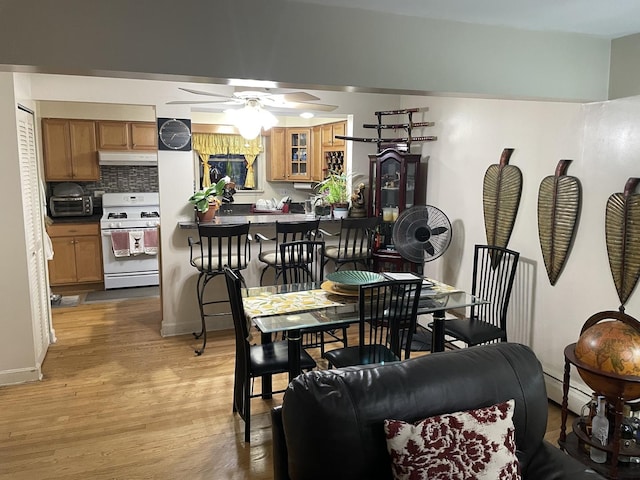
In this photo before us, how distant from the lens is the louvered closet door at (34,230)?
3.50 m

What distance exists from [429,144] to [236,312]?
274cm

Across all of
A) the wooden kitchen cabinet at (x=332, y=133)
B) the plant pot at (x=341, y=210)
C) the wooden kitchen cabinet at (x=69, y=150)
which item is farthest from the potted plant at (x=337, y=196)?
the wooden kitchen cabinet at (x=69, y=150)

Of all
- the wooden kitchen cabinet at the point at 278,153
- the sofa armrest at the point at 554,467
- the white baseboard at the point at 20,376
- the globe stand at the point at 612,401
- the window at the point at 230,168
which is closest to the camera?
the sofa armrest at the point at 554,467

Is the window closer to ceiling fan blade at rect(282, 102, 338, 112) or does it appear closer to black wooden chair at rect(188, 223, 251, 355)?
black wooden chair at rect(188, 223, 251, 355)

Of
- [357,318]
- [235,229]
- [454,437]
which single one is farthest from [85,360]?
[454,437]

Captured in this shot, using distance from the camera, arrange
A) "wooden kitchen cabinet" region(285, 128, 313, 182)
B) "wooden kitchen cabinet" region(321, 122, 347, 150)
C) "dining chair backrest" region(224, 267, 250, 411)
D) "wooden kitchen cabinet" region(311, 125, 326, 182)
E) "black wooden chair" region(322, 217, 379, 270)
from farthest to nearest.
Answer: "wooden kitchen cabinet" region(285, 128, 313, 182) < "wooden kitchen cabinet" region(311, 125, 326, 182) < "wooden kitchen cabinet" region(321, 122, 347, 150) < "black wooden chair" region(322, 217, 379, 270) < "dining chair backrest" region(224, 267, 250, 411)

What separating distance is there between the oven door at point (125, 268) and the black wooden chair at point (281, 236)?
6.70 feet

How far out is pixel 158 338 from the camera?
4.46m

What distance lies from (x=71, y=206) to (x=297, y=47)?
189 inches

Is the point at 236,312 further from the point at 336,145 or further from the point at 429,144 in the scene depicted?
the point at 336,145

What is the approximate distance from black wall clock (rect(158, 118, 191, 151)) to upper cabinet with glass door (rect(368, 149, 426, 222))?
1.80 meters

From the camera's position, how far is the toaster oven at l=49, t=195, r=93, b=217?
5.94m

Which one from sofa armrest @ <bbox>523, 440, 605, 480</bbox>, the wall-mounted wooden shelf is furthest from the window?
sofa armrest @ <bbox>523, 440, 605, 480</bbox>

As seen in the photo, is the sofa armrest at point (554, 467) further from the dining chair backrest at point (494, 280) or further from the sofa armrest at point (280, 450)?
the dining chair backrest at point (494, 280)
